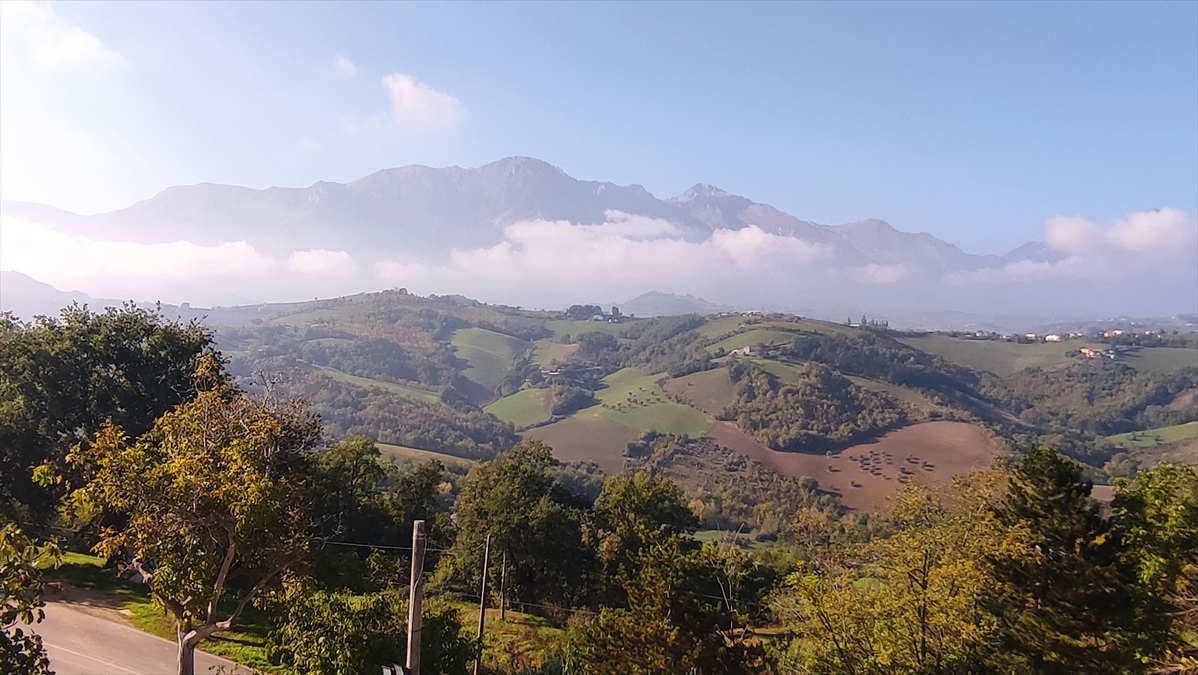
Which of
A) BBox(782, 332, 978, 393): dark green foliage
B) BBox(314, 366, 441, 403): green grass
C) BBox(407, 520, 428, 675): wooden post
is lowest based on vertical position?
BBox(314, 366, 441, 403): green grass

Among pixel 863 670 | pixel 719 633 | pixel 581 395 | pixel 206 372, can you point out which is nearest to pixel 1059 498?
pixel 863 670

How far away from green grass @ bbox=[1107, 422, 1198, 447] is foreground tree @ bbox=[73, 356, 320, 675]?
170 m

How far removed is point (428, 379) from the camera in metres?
196

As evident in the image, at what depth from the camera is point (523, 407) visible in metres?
169

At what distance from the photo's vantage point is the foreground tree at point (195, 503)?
31.2ft

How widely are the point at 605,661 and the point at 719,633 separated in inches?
97.8

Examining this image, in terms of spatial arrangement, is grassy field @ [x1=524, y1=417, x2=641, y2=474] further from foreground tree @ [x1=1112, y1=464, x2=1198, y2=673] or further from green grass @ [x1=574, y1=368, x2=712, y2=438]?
foreground tree @ [x1=1112, y1=464, x2=1198, y2=673]

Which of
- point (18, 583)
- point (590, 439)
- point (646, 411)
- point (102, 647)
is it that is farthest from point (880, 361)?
point (18, 583)

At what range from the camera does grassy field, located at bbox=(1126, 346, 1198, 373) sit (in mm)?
183500

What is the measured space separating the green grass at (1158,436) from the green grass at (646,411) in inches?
3542

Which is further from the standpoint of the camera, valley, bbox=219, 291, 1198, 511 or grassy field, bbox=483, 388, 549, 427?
grassy field, bbox=483, 388, 549, 427

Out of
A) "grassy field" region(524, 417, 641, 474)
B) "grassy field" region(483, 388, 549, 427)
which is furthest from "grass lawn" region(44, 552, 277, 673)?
"grassy field" region(483, 388, 549, 427)

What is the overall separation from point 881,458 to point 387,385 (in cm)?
12830

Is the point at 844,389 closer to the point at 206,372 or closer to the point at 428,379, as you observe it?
the point at 428,379
